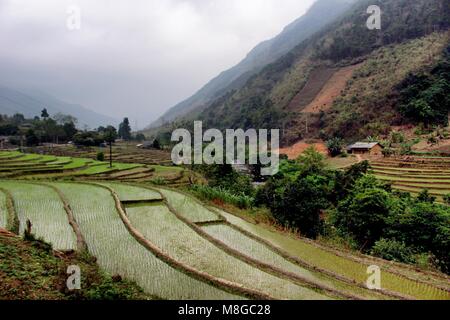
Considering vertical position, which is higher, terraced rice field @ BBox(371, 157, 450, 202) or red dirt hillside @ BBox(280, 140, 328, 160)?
red dirt hillside @ BBox(280, 140, 328, 160)

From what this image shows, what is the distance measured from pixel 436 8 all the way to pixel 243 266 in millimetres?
96833

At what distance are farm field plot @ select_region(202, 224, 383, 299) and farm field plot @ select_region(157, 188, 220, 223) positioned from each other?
3.70ft

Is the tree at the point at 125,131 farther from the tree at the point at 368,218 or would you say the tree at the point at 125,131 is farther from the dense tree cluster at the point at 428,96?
the tree at the point at 368,218

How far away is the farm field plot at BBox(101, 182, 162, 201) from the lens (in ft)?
62.3

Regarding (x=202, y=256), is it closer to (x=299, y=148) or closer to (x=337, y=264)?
(x=337, y=264)

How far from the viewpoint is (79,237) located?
12.3 metres

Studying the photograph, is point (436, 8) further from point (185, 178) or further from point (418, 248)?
point (418, 248)

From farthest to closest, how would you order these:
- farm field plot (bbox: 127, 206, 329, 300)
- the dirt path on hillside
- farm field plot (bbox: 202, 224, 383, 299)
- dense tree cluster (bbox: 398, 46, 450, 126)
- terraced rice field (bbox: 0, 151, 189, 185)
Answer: the dirt path on hillside < dense tree cluster (bbox: 398, 46, 450, 126) < terraced rice field (bbox: 0, 151, 189, 185) < farm field plot (bbox: 202, 224, 383, 299) < farm field plot (bbox: 127, 206, 329, 300)

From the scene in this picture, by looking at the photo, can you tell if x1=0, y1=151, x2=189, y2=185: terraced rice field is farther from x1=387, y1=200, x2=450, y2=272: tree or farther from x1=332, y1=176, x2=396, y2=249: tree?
x1=387, y1=200, x2=450, y2=272: tree

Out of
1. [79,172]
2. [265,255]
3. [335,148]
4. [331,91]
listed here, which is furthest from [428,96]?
[265,255]

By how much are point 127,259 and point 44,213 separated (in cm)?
619
